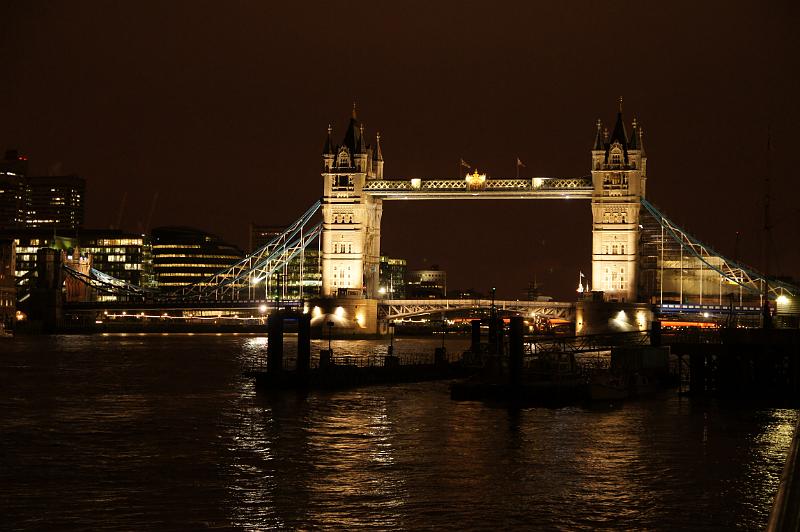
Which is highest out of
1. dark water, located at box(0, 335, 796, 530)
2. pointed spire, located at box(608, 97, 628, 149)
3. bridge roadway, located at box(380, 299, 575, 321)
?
pointed spire, located at box(608, 97, 628, 149)

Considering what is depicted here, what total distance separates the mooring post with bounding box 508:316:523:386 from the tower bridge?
1738 inches

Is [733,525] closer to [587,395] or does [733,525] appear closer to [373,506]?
[373,506]

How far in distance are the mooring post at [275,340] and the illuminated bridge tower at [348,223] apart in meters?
49.7

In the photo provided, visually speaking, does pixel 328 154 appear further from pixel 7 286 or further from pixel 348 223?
pixel 7 286

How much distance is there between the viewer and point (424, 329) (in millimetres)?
149125

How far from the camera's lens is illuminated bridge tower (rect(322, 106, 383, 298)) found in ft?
336

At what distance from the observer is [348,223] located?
103m

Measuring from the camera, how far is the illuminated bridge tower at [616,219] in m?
94.8

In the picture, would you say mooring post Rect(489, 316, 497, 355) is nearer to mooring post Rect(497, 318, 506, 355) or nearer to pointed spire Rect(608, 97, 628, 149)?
mooring post Rect(497, 318, 506, 355)

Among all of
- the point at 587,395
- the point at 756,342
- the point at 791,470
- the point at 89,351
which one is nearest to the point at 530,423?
the point at 587,395

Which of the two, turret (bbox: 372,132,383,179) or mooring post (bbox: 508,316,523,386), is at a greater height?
turret (bbox: 372,132,383,179)

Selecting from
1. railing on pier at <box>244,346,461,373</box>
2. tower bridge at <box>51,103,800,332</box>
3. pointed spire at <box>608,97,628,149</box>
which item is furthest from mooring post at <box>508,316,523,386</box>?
pointed spire at <box>608,97,628,149</box>

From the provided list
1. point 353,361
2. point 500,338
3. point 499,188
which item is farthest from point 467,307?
point 500,338

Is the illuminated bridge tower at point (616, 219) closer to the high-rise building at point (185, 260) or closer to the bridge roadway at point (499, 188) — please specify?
the bridge roadway at point (499, 188)
